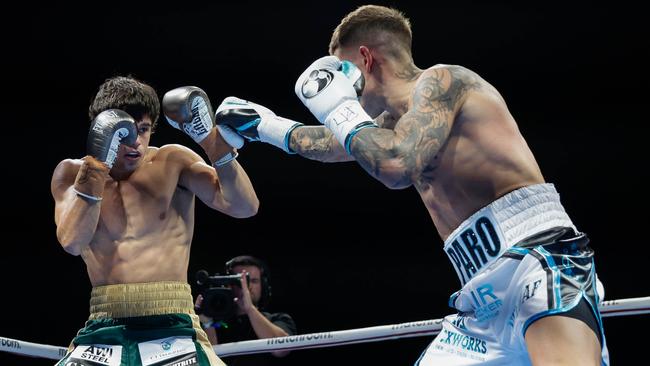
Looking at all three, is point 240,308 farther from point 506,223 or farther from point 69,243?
Result: point 506,223

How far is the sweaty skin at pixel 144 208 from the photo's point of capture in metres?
2.70

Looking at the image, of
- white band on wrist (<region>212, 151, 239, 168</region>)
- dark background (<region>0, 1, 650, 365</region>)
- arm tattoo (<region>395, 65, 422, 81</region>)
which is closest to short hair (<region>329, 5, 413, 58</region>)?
arm tattoo (<region>395, 65, 422, 81</region>)

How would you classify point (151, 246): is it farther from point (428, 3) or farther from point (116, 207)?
point (428, 3)

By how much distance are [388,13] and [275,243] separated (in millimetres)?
3203

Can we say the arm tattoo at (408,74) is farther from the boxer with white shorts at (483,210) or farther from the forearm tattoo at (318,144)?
the forearm tattoo at (318,144)

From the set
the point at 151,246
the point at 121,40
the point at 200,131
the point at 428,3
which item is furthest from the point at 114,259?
the point at 428,3

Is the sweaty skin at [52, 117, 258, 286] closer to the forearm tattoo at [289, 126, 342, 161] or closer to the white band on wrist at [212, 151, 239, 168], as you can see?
the white band on wrist at [212, 151, 239, 168]

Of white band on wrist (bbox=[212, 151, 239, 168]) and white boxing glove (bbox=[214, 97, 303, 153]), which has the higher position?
white boxing glove (bbox=[214, 97, 303, 153])

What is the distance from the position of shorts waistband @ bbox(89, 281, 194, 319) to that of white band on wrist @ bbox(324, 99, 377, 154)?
94cm

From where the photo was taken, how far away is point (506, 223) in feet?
6.40

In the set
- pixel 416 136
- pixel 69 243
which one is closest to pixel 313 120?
pixel 69 243

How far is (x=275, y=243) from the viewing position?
17.6 ft

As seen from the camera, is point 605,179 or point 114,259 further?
point 605,179

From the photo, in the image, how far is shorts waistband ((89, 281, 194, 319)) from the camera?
263cm
